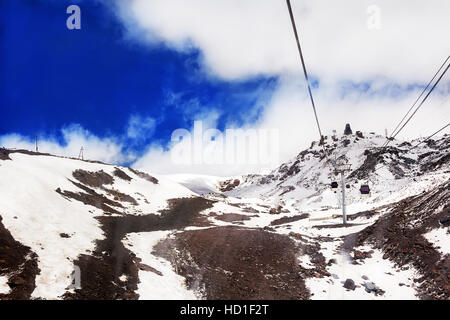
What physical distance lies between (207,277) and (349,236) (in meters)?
14.8

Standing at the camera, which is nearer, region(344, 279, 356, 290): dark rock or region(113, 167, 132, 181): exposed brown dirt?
region(344, 279, 356, 290): dark rock

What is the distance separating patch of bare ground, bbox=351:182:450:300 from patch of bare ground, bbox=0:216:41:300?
1636 cm

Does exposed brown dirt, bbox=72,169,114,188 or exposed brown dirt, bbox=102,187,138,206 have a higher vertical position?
exposed brown dirt, bbox=72,169,114,188

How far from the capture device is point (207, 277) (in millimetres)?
15242

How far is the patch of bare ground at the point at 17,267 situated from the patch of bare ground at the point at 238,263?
7.27 meters

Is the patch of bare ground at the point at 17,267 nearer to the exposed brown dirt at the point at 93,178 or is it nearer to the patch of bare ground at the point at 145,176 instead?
the exposed brown dirt at the point at 93,178

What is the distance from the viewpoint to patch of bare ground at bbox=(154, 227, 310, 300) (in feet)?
44.4

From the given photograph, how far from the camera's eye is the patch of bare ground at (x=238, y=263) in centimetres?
1355

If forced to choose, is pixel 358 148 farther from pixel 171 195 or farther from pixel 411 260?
pixel 411 260

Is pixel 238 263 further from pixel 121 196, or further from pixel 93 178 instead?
pixel 93 178

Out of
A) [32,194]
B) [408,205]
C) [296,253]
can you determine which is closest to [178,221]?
[32,194]

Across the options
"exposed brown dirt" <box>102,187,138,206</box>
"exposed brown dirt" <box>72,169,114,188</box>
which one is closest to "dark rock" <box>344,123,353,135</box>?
"exposed brown dirt" <box>72,169,114,188</box>

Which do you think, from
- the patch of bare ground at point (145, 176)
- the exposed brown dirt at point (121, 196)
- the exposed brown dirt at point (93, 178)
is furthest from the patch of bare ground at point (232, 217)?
the patch of bare ground at point (145, 176)

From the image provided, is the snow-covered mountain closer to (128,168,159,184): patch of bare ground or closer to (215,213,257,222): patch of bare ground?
(215,213,257,222): patch of bare ground
